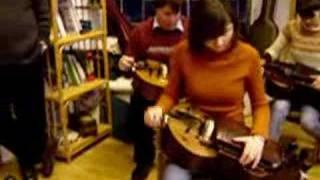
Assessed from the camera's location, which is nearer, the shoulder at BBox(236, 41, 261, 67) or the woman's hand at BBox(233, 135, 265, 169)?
the woman's hand at BBox(233, 135, 265, 169)

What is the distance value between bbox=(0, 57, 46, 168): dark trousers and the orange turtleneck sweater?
876 mm

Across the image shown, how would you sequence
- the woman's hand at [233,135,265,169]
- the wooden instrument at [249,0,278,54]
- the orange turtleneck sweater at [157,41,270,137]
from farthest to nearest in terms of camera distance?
the wooden instrument at [249,0,278,54] < the orange turtleneck sweater at [157,41,270,137] < the woman's hand at [233,135,265,169]

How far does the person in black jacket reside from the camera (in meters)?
2.23

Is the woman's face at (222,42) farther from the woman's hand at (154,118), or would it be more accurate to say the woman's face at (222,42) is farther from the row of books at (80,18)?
the row of books at (80,18)

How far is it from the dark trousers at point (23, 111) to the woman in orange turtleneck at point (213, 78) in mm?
863

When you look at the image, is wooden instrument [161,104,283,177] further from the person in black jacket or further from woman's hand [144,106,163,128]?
the person in black jacket

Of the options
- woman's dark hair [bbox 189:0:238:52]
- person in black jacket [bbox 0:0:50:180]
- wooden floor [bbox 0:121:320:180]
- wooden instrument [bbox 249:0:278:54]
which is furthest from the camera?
wooden instrument [bbox 249:0:278:54]

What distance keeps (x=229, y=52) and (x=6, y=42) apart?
109 centimetres

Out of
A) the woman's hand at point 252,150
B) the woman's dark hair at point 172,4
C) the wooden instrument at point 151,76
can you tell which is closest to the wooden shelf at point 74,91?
the wooden instrument at point 151,76

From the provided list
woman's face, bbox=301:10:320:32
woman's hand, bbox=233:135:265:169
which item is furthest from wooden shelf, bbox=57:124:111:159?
woman's hand, bbox=233:135:265:169

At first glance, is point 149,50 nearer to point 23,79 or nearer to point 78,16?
point 23,79

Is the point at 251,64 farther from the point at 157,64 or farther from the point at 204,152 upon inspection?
the point at 157,64

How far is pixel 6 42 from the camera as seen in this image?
222 cm

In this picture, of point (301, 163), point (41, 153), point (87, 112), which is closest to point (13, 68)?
point (41, 153)
